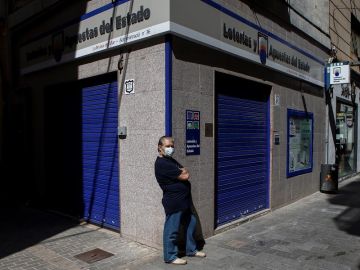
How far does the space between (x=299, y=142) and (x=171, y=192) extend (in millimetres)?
6170

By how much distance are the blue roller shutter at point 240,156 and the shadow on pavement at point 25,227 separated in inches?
115

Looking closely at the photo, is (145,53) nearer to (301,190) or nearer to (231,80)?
(231,80)

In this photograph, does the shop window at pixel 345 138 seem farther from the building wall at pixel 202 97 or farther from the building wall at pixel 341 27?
the building wall at pixel 202 97

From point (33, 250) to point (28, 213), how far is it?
2.59 m

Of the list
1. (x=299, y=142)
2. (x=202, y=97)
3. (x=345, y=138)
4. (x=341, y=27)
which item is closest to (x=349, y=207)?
(x=299, y=142)

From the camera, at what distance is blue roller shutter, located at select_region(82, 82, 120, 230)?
6.98 metres

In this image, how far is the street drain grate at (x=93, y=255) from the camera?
566 cm

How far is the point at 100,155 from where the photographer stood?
7.39 metres

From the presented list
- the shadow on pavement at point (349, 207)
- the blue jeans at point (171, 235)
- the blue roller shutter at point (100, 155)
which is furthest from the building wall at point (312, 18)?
the blue jeans at point (171, 235)

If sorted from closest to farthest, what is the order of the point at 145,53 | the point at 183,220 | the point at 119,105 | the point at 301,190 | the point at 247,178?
the point at 183,220
the point at 145,53
the point at 119,105
the point at 247,178
the point at 301,190

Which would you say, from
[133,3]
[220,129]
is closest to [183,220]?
[220,129]

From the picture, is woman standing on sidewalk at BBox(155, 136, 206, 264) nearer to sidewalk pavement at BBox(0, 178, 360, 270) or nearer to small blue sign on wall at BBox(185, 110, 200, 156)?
sidewalk pavement at BBox(0, 178, 360, 270)

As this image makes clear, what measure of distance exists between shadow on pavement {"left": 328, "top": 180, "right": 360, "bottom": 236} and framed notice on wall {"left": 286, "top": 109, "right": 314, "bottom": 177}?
3.80 ft

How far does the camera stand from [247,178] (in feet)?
26.5
